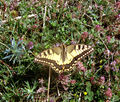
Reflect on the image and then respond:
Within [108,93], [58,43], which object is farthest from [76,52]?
[108,93]

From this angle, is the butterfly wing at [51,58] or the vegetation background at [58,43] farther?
the vegetation background at [58,43]

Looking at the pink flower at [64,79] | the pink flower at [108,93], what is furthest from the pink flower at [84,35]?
the pink flower at [108,93]

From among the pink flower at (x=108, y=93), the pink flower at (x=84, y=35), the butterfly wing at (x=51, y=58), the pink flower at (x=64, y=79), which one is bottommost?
the pink flower at (x=108, y=93)

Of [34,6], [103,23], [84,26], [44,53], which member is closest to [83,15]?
[84,26]

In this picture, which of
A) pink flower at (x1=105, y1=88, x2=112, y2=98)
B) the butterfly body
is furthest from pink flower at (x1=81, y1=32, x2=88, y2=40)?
pink flower at (x1=105, y1=88, x2=112, y2=98)

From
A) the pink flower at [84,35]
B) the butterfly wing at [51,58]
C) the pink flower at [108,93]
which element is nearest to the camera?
the butterfly wing at [51,58]

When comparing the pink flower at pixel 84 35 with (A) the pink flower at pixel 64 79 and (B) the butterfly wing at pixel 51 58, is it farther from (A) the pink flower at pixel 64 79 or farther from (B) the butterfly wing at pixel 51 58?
(A) the pink flower at pixel 64 79

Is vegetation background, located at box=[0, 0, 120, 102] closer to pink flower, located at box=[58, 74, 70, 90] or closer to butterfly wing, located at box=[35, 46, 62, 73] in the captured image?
pink flower, located at box=[58, 74, 70, 90]
